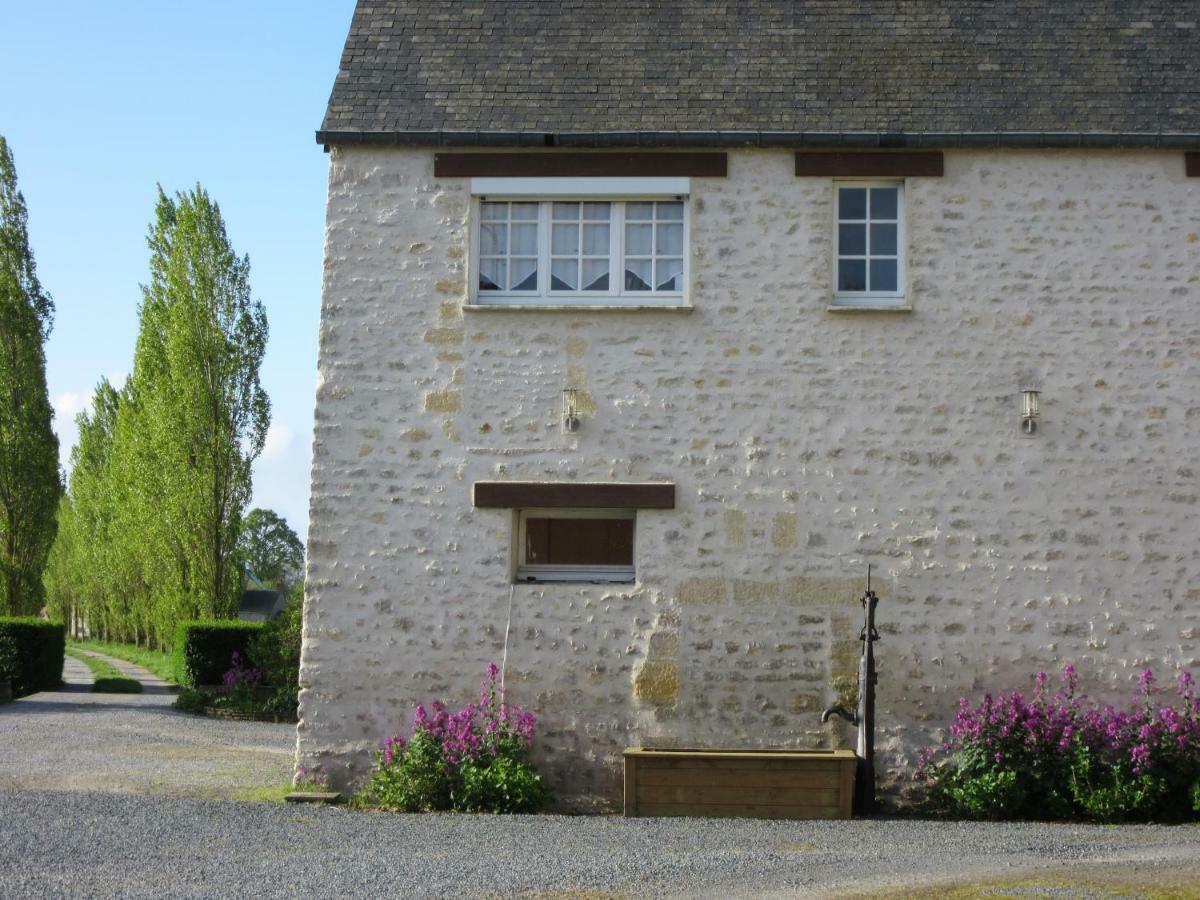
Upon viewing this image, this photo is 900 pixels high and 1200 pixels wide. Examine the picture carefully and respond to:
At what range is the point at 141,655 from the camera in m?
37.2

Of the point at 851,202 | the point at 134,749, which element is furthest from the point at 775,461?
the point at 134,749

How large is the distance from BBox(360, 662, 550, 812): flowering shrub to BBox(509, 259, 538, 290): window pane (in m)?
3.06

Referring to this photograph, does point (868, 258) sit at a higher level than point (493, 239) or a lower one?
lower

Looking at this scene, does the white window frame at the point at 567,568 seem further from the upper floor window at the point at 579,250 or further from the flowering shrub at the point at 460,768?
the upper floor window at the point at 579,250

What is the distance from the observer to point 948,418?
11352 millimetres

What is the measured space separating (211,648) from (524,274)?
36.6 ft

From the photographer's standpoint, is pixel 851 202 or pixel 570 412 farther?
pixel 851 202

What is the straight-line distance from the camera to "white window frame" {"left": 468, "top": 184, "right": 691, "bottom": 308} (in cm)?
1159

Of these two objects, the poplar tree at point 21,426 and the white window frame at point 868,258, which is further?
the poplar tree at point 21,426

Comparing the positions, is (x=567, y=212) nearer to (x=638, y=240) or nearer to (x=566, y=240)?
(x=566, y=240)

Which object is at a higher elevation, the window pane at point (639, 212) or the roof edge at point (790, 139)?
the roof edge at point (790, 139)

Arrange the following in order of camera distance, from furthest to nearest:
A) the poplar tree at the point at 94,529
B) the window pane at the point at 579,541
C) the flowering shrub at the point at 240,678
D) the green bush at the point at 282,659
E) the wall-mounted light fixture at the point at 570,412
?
1. the poplar tree at the point at 94,529
2. the flowering shrub at the point at 240,678
3. the green bush at the point at 282,659
4. the window pane at the point at 579,541
5. the wall-mounted light fixture at the point at 570,412

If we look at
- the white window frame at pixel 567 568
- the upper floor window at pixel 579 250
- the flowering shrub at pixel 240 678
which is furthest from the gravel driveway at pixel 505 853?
the flowering shrub at pixel 240 678

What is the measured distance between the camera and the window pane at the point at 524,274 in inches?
462
